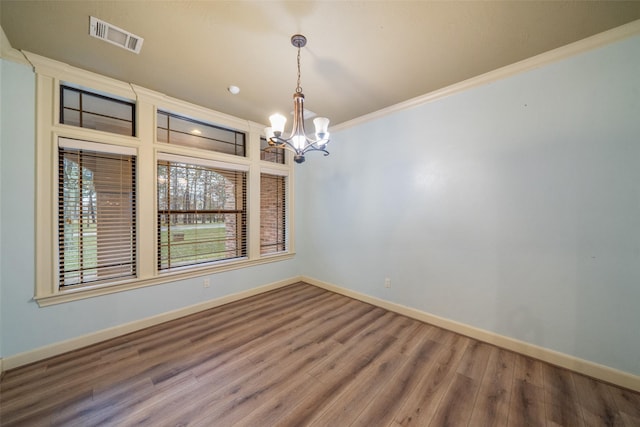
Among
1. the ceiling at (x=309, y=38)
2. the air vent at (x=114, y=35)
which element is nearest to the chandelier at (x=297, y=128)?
the ceiling at (x=309, y=38)

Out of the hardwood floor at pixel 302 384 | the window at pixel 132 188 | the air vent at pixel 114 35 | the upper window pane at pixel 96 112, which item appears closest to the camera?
the hardwood floor at pixel 302 384

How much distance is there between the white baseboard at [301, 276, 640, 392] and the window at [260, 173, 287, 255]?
6.41 feet

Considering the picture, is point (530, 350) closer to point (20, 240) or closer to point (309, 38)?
point (309, 38)

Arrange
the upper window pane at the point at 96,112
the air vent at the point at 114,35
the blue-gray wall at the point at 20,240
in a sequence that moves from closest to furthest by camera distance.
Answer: the air vent at the point at 114,35
the blue-gray wall at the point at 20,240
the upper window pane at the point at 96,112

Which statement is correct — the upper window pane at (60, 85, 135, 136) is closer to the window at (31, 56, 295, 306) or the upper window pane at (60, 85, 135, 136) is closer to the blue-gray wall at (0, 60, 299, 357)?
the window at (31, 56, 295, 306)

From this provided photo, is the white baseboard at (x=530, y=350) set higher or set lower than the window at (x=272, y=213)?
lower

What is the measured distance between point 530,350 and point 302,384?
2.17 m

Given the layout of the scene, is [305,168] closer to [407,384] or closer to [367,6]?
[367,6]

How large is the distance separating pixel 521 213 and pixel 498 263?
0.55 meters

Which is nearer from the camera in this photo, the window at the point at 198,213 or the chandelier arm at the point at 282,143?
the chandelier arm at the point at 282,143

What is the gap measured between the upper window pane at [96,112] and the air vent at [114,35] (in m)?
0.93

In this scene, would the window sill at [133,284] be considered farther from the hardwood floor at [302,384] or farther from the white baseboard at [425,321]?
the hardwood floor at [302,384]

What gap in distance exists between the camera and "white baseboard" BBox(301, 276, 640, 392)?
183 centimetres

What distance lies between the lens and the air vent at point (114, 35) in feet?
5.80
